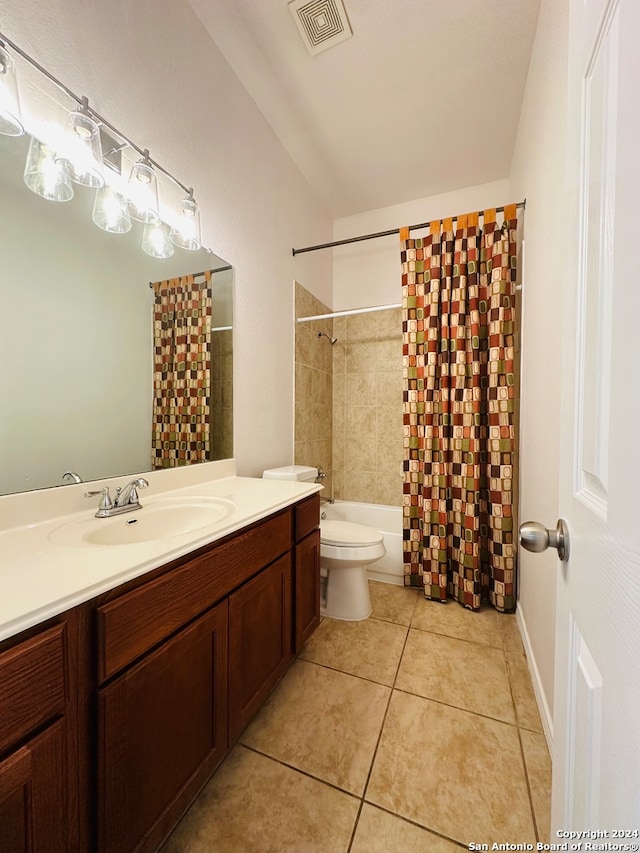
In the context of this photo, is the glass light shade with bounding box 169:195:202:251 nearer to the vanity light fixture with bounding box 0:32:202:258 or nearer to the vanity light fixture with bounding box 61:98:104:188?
the vanity light fixture with bounding box 0:32:202:258

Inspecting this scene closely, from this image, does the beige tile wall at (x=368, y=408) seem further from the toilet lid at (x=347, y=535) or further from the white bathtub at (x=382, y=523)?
the toilet lid at (x=347, y=535)

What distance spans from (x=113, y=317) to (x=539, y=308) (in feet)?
5.63

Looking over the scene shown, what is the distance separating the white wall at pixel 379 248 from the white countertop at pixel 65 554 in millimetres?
2147

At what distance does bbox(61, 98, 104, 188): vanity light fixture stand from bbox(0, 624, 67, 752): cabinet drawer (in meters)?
1.28

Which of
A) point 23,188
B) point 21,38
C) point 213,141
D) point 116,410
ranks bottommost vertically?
point 116,410

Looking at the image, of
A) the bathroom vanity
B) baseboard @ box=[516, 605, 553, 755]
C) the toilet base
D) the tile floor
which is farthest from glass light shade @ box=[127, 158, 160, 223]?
baseboard @ box=[516, 605, 553, 755]

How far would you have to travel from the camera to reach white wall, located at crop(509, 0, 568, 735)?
117cm

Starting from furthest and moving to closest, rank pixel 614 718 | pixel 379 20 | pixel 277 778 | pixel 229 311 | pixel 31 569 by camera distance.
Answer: pixel 229 311
pixel 379 20
pixel 277 778
pixel 31 569
pixel 614 718

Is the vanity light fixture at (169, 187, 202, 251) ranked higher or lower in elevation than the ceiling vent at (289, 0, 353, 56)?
lower

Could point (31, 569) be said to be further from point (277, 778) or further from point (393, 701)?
point (393, 701)

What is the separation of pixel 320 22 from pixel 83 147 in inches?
48.5

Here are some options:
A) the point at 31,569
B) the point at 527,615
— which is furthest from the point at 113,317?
the point at 527,615

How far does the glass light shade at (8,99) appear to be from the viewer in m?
0.87

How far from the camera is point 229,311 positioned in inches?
67.7
